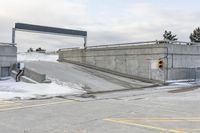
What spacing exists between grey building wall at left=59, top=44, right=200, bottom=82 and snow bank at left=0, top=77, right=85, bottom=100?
805 cm

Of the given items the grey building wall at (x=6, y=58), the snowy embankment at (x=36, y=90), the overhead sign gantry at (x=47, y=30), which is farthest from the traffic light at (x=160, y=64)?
the overhead sign gantry at (x=47, y=30)

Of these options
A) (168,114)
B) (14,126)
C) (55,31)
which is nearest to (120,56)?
(55,31)

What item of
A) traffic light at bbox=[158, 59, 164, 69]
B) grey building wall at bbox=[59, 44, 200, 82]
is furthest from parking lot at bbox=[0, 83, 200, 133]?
grey building wall at bbox=[59, 44, 200, 82]

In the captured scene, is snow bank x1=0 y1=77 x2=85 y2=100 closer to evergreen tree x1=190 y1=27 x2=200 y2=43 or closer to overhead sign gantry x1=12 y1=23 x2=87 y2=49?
overhead sign gantry x1=12 y1=23 x2=87 y2=49

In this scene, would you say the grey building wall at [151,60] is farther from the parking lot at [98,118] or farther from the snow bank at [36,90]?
the parking lot at [98,118]

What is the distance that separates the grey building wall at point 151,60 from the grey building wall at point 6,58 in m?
9.21

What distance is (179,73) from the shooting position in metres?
31.2

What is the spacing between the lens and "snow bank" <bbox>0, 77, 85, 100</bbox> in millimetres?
19828

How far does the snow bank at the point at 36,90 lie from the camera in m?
19.8

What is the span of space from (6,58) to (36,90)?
7774 millimetres

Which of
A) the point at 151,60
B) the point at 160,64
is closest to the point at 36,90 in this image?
the point at 160,64

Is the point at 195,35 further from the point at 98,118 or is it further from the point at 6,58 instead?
the point at 98,118

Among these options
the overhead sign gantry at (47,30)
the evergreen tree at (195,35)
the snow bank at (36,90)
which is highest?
the evergreen tree at (195,35)

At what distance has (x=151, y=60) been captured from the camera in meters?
30.0
